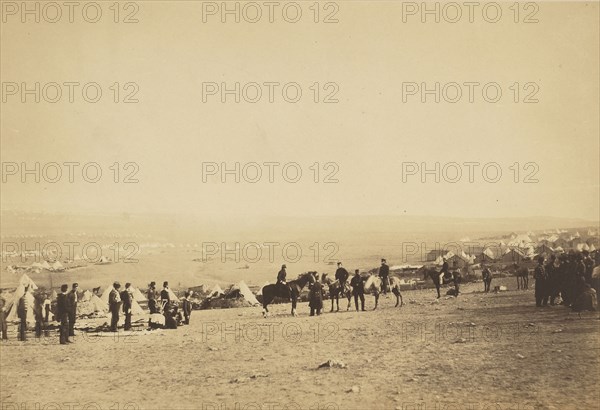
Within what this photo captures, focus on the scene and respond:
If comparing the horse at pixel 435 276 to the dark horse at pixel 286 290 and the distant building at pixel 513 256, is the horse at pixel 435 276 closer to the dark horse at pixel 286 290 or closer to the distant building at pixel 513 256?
the distant building at pixel 513 256

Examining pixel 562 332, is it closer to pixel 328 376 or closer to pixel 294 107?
pixel 328 376

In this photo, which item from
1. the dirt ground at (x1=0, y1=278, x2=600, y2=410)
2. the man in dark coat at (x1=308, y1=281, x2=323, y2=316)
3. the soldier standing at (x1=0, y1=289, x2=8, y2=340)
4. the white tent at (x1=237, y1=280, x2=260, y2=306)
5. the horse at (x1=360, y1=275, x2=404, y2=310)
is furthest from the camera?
the horse at (x1=360, y1=275, x2=404, y2=310)

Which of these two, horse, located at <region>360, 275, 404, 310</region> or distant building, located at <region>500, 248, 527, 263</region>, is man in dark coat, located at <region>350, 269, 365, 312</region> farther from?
distant building, located at <region>500, 248, 527, 263</region>

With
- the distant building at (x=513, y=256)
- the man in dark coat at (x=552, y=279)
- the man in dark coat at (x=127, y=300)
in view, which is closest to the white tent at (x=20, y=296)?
the man in dark coat at (x=127, y=300)

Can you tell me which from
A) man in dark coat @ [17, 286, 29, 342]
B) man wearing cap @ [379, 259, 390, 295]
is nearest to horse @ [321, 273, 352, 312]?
man wearing cap @ [379, 259, 390, 295]

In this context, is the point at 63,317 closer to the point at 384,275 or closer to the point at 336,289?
the point at 336,289

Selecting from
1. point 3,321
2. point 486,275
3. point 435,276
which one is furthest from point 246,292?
point 486,275
